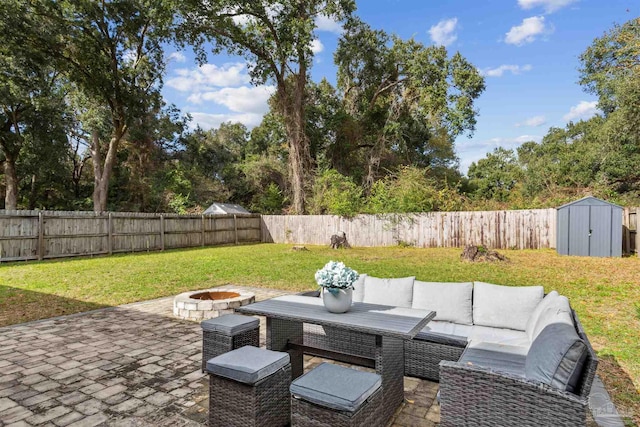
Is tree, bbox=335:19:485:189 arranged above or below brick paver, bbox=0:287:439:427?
above

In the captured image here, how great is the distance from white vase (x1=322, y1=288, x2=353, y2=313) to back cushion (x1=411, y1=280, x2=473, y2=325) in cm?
97

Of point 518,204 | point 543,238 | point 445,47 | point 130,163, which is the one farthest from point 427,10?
point 130,163

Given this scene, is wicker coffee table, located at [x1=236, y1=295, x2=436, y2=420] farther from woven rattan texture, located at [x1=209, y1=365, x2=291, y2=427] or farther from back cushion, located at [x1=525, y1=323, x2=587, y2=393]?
back cushion, located at [x1=525, y1=323, x2=587, y2=393]

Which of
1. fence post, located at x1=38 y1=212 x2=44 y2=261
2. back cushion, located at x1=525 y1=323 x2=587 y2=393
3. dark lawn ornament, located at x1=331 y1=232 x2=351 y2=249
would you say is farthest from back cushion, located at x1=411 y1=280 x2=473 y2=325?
fence post, located at x1=38 y1=212 x2=44 y2=261

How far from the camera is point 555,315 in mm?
2195

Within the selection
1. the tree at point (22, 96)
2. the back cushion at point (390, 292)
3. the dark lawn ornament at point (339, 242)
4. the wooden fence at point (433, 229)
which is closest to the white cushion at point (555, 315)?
the back cushion at point (390, 292)

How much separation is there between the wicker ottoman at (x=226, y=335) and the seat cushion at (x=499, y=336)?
1.78m

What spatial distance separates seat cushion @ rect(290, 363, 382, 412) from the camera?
1.63m

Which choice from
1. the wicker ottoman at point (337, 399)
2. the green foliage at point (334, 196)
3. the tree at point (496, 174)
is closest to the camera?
the wicker ottoman at point (337, 399)

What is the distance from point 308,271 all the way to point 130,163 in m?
16.2

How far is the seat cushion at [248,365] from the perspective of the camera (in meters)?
1.93

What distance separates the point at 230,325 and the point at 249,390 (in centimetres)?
89

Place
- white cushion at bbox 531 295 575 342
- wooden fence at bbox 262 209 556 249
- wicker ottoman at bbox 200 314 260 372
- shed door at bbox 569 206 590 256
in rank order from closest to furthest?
white cushion at bbox 531 295 575 342 < wicker ottoman at bbox 200 314 260 372 < shed door at bbox 569 206 590 256 < wooden fence at bbox 262 209 556 249

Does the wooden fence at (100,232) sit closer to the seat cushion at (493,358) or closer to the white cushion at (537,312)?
the seat cushion at (493,358)
